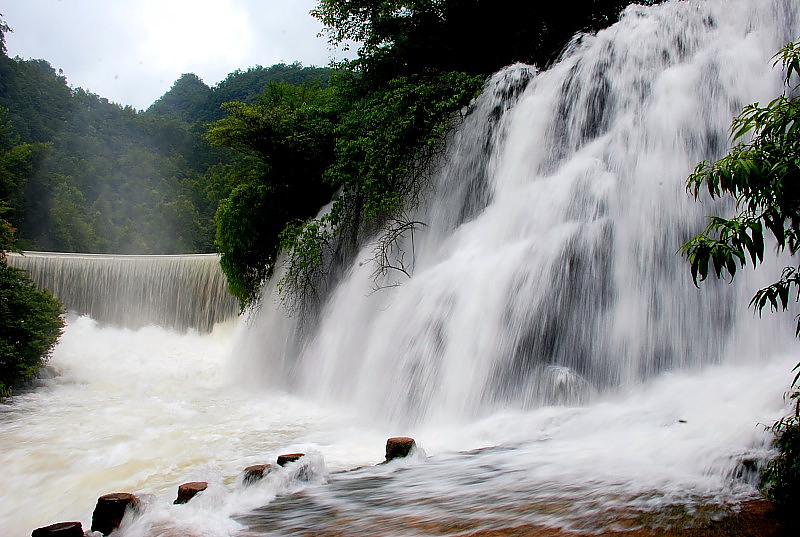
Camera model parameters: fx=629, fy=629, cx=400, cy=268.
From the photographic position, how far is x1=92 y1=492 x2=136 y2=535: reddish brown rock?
314 centimetres

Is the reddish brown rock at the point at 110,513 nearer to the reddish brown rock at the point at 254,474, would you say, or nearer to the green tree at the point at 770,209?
the reddish brown rock at the point at 254,474

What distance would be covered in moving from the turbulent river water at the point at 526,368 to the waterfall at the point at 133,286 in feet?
23.8

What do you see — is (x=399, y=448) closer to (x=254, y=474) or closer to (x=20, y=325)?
(x=254, y=474)

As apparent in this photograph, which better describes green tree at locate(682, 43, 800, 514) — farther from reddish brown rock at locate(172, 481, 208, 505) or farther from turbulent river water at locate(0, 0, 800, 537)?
reddish brown rock at locate(172, 481, 208, 505)

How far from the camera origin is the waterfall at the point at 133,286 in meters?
17.1

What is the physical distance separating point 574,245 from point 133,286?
48.6ft

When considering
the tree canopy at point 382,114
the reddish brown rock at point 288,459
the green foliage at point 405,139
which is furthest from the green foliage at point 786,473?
the green foliage at point 405,139

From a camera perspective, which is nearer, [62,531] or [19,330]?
[62,531]

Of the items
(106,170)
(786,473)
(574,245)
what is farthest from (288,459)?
(106,170)

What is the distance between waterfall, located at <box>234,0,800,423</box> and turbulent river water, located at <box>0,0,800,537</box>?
24 mm

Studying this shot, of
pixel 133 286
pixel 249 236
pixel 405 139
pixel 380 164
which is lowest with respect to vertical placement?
pixel 133 286

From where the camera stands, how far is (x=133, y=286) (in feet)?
57.8

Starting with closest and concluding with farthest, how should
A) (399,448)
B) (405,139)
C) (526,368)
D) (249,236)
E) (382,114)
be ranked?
(399,448) → (526,368) → (405,139) → (382,114) → (249,236)

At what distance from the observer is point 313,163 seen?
1204 centimetres
